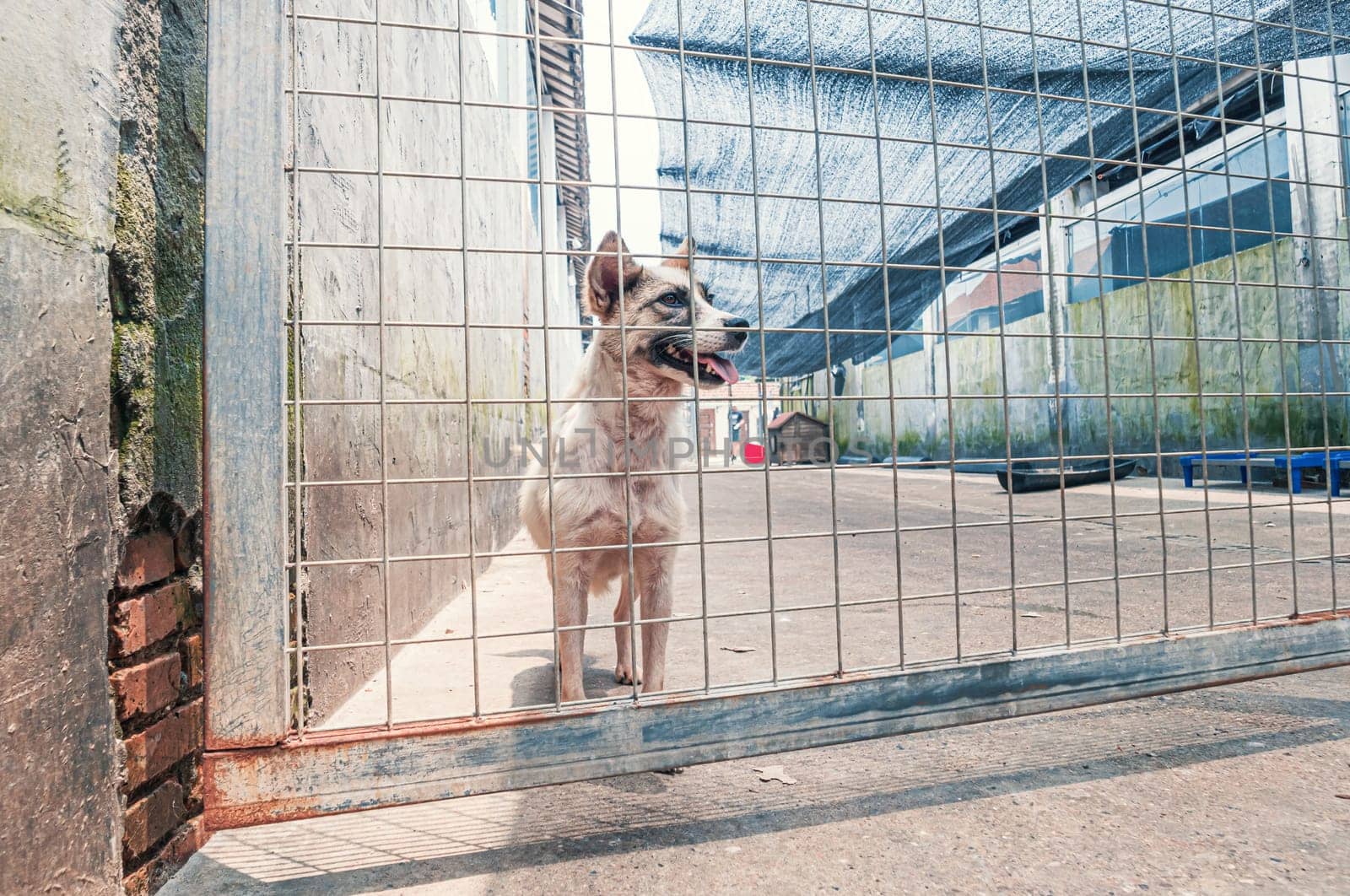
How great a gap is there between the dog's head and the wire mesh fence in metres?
0.02

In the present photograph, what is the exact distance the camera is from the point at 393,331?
330cm

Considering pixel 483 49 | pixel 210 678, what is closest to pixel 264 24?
pixel 210 678

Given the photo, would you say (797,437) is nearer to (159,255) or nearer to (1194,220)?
(1194,220)

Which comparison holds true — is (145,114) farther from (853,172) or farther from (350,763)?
(853,172)

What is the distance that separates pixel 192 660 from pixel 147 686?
0.17 metres

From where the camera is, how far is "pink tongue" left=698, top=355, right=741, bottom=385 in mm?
2367

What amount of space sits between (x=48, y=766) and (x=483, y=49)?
6.46m

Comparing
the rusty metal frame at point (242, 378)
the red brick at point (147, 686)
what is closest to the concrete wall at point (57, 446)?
the red brick at point (147, 686)

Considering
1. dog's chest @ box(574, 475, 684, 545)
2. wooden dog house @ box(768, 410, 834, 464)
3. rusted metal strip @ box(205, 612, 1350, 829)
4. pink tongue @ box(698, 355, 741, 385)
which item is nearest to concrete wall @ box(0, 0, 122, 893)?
rusted metal strip @ box(205, 612, 1350, 829)

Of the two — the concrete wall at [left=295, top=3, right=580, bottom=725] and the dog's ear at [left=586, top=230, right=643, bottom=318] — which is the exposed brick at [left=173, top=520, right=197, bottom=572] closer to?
the concrete wall at [left=295, top=3, right=580, bottom=725]

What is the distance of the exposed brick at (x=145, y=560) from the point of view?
1226 millimetres

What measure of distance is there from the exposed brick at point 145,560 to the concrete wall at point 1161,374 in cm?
602

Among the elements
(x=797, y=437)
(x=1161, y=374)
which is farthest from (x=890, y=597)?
(x=797, y=437)

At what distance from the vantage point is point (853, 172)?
5203 mm
